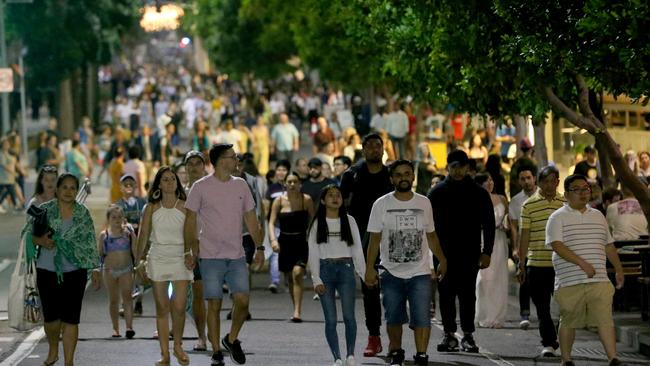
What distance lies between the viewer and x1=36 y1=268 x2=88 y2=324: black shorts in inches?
543

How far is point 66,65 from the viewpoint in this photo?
49719 millimetres

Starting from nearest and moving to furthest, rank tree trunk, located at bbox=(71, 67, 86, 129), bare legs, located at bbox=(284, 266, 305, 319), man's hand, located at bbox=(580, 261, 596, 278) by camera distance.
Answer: man's hand, located at bbox=(580, 261, 596, 278) < bare legs, located at bbox=(284, 266, 305, 319) < tree trunk, located at bbox=(71, 67, 86, 129)

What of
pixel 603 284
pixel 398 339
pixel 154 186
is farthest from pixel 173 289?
pixel 603 284

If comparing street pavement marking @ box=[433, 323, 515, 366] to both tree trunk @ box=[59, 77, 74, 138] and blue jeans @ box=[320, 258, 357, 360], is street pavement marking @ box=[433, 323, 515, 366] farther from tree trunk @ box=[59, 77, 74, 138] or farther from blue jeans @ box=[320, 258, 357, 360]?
tree trunk @ box=[59, 77, 74, 138]

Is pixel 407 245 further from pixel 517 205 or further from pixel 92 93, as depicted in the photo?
pixel 92 93

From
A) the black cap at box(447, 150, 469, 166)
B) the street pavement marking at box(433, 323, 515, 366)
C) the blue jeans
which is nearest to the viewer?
the blue jeans

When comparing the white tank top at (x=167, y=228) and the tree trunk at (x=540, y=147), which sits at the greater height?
the tree trunk at (x=540, y=147)

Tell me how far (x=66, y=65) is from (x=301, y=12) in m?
6.69

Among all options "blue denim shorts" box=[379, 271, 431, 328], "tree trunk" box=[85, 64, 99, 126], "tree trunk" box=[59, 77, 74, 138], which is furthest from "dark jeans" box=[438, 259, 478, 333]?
"tree trunk" box=[85, 64, 99, 126]

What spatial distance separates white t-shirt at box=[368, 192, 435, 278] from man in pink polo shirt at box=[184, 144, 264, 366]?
3.29 feet

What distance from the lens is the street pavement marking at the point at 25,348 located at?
15017 millimetres

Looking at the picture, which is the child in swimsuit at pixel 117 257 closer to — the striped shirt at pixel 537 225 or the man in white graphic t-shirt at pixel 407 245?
the man in white graphic t-shirt at pixel 407 245

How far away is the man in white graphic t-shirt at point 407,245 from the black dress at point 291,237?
4862mm


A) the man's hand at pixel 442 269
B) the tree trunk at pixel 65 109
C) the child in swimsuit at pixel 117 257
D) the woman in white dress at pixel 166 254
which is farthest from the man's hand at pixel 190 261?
the tree trunk at pixel 65 109
